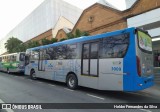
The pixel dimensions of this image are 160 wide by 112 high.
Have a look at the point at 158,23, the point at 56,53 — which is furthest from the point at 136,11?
the point at 56,53

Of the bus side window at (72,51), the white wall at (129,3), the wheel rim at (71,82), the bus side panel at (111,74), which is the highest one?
the white wall at (129,3)

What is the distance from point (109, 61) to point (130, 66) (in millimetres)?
1202

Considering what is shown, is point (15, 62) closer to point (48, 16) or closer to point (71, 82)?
point (71, 82)

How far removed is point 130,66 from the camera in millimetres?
8516

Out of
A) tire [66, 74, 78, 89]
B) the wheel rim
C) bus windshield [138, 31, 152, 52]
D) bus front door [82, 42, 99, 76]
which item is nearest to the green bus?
tire [66, 74, 78, 89]

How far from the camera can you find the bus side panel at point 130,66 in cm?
846

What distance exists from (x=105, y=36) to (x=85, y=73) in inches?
91.0

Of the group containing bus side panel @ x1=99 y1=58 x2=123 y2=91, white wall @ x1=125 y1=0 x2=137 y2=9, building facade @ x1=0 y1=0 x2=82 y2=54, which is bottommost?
bus side panel @ x1=99 y1=58 x2=123 y2=91

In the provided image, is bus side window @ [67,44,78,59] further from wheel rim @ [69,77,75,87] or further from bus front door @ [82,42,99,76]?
wheel rim @ [69,77,75,87]

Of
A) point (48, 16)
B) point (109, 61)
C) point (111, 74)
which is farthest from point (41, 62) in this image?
point (48, 16)

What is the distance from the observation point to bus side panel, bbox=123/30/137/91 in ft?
27.8

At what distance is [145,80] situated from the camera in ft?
29.3

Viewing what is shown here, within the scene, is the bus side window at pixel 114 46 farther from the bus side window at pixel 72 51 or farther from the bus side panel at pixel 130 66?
the bus side window at pixel 72 51

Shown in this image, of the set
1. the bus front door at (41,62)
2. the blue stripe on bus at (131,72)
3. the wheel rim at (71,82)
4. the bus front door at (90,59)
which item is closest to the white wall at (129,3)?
the bus front door at (41,62)
